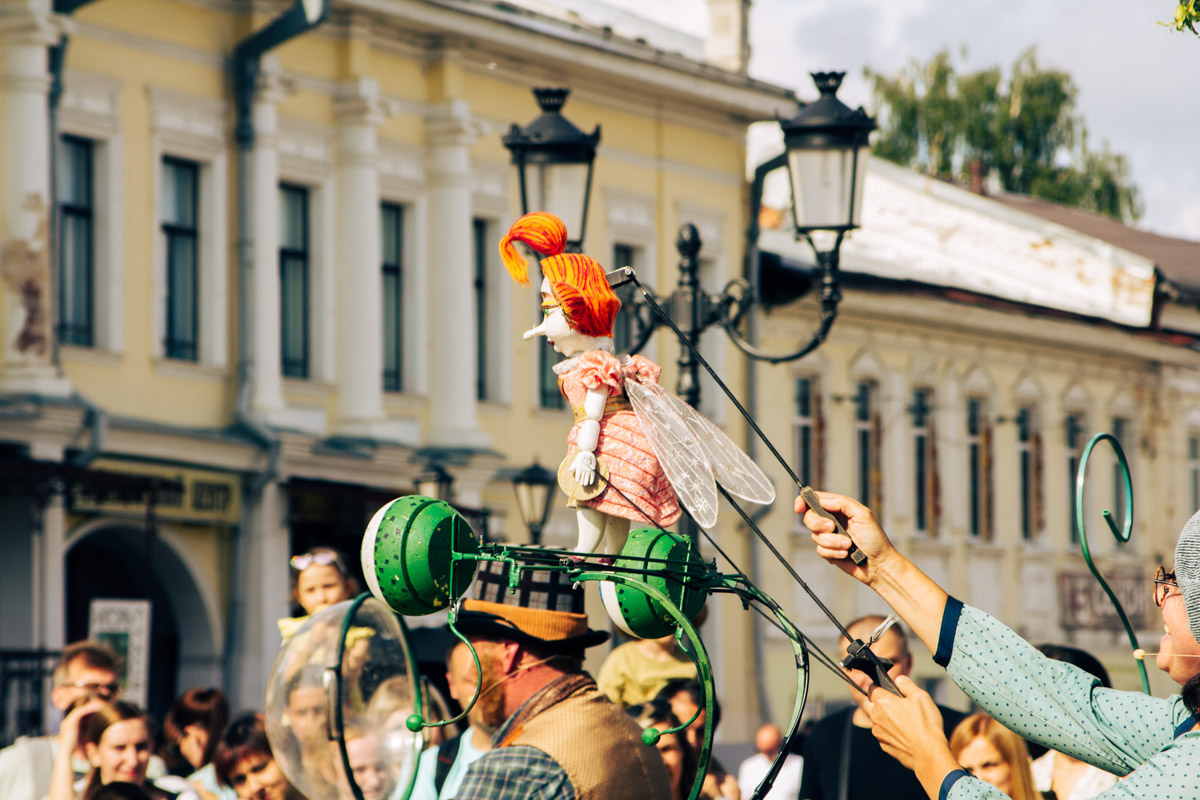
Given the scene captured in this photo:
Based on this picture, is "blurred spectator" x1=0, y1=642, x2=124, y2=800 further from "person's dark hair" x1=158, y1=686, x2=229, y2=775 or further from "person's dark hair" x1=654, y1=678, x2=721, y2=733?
"person's dark hair" x1=654, y1=678, x2=721, y2=733

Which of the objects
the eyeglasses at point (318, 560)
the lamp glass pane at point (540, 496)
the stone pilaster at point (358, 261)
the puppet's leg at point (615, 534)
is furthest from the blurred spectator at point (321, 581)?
the stone pilaster at point (358, 261)

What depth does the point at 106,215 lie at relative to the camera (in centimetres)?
1852

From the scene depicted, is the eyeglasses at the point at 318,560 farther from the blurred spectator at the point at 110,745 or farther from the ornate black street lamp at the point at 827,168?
the ornate black street lamp at the point at 827,168

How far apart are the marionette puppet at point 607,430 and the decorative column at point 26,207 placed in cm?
1383

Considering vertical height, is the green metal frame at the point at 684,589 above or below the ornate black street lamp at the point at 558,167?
below

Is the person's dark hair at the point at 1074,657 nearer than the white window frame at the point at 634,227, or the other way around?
the person's dark hair at the point at 1074,657

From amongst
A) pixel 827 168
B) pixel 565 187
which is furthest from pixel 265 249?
pixel 565 187

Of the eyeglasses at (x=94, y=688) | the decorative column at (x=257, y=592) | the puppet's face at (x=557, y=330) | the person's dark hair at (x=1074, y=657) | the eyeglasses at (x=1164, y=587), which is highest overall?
the puppet's face at (x=557, y=330)

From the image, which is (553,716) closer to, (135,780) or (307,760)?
(307,760)

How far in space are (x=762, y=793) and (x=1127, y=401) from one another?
29893 millimetres

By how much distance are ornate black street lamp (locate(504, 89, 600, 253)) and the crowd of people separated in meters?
2.81

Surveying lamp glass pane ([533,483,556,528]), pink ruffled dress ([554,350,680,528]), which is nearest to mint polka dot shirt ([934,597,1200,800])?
pink ruffled dress ([554,350,680,528])

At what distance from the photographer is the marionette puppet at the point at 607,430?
13.3ft

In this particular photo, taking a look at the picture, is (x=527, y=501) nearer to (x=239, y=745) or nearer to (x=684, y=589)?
(x=239, y=745)
